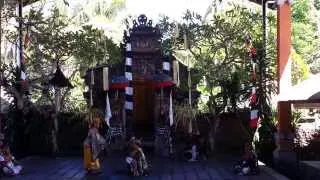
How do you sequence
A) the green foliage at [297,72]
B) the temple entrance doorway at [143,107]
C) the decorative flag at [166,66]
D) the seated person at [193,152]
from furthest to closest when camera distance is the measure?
1. the green foliage at [297,72]
2. the temple entrance doorway at [143,107]
3. the decorative flag at [166,66]
4. the seated person at [193,152]

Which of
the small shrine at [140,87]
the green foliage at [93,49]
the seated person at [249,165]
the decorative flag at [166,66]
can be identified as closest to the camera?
the seated person at [249,165]

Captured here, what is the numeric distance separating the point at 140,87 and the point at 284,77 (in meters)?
4.47

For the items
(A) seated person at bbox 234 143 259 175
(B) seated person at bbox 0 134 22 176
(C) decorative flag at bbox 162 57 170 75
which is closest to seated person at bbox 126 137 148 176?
(A) seated person at bbox 234 143 259 175

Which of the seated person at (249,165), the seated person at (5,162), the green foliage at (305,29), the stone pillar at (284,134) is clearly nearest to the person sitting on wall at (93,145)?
the seated person at (5,162)

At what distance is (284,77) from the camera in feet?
40.8

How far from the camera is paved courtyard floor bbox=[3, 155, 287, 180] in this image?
1038cm

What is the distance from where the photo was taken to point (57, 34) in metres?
14.8

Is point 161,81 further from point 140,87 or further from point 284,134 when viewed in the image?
point 284,134

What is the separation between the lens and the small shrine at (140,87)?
47.9 ft

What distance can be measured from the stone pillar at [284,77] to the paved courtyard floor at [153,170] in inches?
34.8

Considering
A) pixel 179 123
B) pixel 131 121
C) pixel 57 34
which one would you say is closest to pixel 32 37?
pixel 57 34

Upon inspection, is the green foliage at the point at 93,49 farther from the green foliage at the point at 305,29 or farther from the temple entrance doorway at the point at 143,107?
the green foliage at the point at 305,29

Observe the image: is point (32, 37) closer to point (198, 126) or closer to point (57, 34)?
point (57, 34)

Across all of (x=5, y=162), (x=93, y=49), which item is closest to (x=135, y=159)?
(x=5, y=162)
